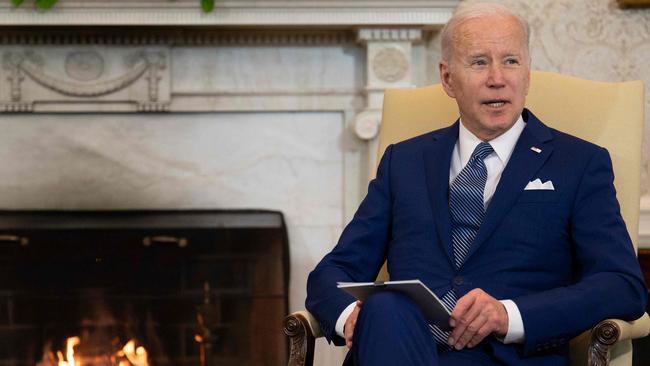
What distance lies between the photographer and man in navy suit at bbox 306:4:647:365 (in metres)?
1.96

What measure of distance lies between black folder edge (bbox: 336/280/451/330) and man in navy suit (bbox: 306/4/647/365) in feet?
0.06

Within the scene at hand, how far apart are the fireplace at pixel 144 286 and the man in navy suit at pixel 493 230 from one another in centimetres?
134

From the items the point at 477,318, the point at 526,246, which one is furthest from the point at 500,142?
the point at 477,318

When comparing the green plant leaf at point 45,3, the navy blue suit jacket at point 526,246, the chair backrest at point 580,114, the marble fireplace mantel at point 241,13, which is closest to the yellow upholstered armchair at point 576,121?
the chair backrest at point 580,114

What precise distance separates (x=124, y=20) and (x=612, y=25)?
161 cm

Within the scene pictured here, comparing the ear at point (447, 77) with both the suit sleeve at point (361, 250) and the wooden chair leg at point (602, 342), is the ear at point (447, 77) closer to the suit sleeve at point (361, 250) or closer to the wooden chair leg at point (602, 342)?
the suit sleeve at point (361, 250)

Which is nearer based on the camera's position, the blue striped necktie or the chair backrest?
the blue striped necktie

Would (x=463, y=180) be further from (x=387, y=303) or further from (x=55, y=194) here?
(x=55, y=194)

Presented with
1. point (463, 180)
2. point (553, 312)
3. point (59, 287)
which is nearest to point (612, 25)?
point (463, 180)

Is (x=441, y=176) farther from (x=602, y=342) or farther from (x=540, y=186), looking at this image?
(x=602, y=342)

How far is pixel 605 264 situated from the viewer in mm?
2021

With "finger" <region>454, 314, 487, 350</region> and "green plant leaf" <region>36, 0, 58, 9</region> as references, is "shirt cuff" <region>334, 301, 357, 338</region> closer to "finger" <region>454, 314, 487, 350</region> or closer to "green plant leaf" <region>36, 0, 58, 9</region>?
"finger" <region>454, 314, 487, 350</region>

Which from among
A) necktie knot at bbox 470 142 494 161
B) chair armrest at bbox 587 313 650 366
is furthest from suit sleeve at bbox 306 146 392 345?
chair armrest at bbox 587 313 650 366

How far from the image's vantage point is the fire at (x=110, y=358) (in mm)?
3508
